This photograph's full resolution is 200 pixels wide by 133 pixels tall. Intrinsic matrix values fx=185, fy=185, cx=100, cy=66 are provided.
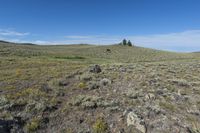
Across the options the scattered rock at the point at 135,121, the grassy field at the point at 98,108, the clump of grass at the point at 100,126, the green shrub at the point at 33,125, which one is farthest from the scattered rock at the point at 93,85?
the green shrub at the point at 33,125

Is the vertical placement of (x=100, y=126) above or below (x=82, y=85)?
below

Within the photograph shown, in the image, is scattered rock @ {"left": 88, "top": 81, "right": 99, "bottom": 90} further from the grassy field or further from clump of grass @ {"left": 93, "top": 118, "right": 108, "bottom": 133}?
clump of grass @ {"left": 93, "top": 118, "right": 108, "bottom": 133}

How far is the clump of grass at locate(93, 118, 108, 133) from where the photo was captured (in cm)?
677

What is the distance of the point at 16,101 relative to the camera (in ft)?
28.6

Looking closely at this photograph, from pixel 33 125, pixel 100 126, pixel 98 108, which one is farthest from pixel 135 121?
pixel 33 125

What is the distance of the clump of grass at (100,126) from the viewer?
6.77 metres

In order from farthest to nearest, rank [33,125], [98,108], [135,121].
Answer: [98,108] → [135,121] → [33,125]

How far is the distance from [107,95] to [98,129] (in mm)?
3367

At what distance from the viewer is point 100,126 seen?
697 cm

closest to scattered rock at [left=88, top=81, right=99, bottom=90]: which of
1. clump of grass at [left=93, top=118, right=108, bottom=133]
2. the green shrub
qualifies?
clump of grass at [left=93, top=118, right=108, bottom=133]

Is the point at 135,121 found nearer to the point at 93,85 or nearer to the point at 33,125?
the point at 33,125

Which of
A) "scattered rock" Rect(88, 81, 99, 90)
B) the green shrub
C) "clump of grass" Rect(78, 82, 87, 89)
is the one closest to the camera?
the green shrub

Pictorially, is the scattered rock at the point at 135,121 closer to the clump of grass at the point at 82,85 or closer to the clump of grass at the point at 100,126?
the clump of grass at the point at 100,126

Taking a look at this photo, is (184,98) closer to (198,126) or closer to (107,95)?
(198,126)
